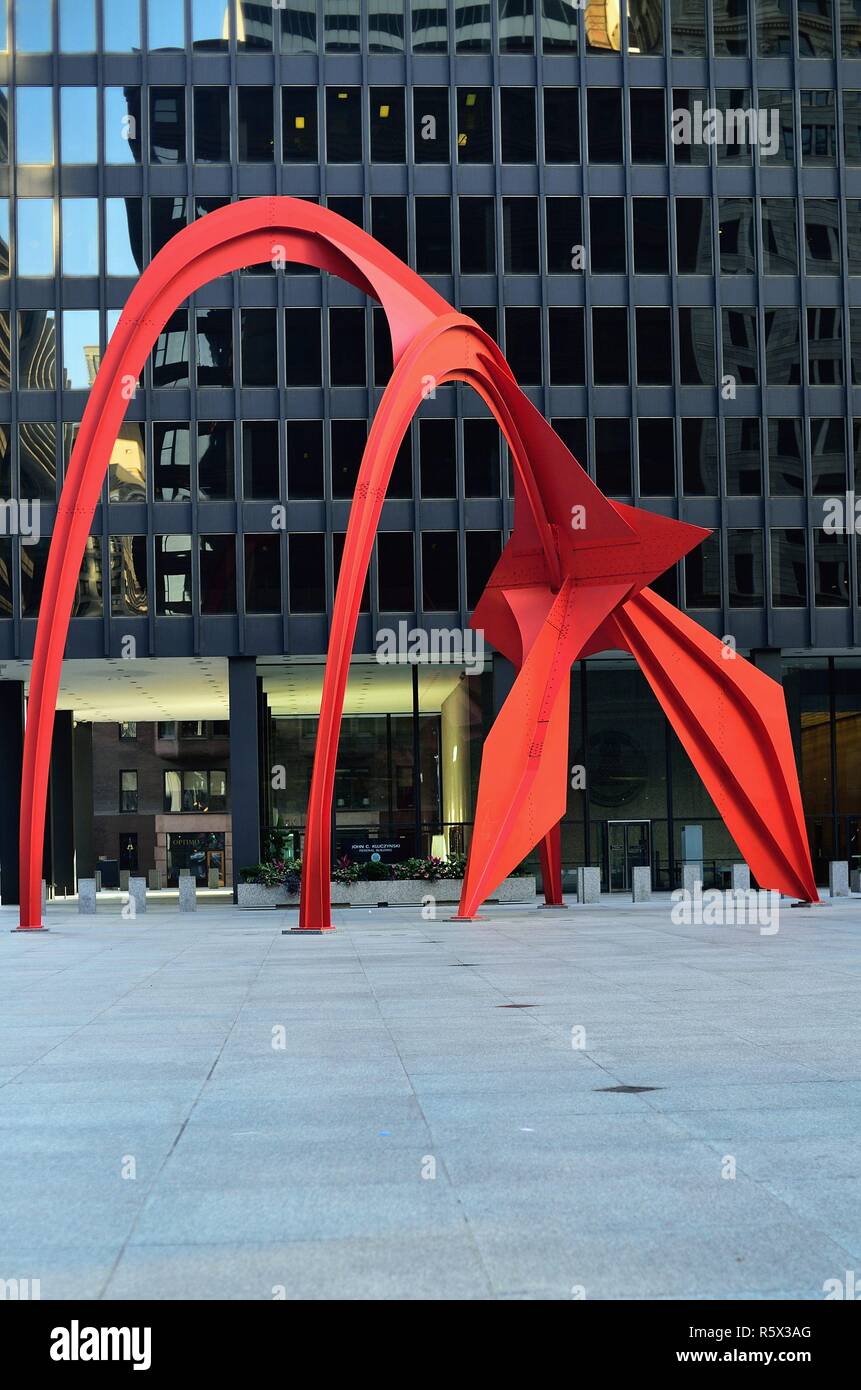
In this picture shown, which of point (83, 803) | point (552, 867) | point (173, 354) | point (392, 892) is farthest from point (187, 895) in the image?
point (83, 803)

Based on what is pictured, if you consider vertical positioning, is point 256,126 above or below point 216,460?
above

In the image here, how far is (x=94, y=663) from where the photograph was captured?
140 ft

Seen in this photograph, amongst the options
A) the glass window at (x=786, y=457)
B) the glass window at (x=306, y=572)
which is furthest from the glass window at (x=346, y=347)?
the glass window at (x=786, y=457)

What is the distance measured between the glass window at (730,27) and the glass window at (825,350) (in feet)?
25.1

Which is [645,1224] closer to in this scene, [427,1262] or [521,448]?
[427,1262]

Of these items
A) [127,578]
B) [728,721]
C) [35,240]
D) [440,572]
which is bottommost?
[728,721]

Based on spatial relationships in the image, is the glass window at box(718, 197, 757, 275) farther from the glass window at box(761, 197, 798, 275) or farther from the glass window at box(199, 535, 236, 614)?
the glass window at box(199, 535, 236, 614)

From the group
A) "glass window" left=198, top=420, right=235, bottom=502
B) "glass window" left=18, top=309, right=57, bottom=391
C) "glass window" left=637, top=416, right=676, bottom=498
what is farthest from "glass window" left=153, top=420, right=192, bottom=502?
"glass window" left=637, top=416, right=676, bottom=498

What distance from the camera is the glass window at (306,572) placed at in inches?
1652

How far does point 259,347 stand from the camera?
42625 millimetres

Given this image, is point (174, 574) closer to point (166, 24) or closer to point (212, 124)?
point (212, 124)

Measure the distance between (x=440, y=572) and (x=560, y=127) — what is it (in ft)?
42.3

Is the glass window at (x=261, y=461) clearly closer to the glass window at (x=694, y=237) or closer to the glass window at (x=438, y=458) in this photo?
the glass window at (x=438, y=458)
